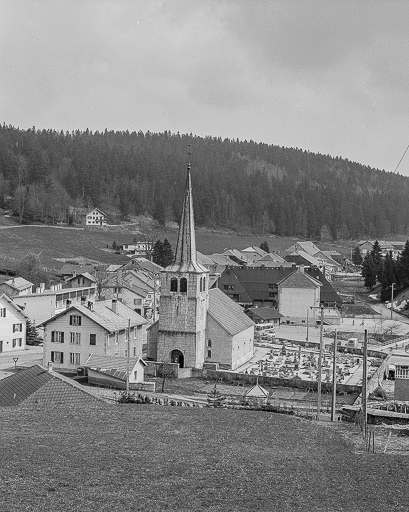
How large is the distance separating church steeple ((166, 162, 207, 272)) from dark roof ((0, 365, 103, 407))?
1804 centimetres

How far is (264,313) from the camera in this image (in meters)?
74.4

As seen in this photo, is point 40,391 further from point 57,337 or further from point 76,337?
point 57,337

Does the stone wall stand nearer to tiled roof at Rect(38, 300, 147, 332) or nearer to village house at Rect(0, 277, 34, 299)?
tiled roof at Rect(38, 300, 147, 332)

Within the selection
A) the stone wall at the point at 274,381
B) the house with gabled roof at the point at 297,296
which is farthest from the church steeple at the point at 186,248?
the house with gabled roof at the point at 297,296

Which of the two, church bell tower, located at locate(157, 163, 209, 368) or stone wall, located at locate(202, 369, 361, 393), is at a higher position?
church bell tower, located at locate(157, 163, 209, 368)

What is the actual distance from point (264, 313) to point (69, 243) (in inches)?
2149

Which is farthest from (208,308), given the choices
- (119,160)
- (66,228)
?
(119,160)

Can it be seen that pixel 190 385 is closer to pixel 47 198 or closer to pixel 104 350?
pixel 104 350

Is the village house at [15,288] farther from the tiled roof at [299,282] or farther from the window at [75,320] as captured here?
the tiled roof at [299,282]

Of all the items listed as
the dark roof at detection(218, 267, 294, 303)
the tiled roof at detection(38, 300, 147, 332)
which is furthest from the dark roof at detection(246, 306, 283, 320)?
the tiled roof at detection(38, 300, 147, 332)

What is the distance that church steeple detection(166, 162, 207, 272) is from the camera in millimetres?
47250

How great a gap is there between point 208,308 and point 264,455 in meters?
28.8

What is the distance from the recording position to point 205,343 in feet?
158

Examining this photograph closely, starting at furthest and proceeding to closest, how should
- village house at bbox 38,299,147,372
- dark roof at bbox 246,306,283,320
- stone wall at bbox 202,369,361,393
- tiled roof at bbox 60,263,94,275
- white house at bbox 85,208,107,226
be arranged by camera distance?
white house at bbox 85,208,107,226
tiled roof at bbox 60,263,94,275
dark roof at bbox 246,306,283,320
village house at bbox 38,299,147,372
stone wall at bbox 202,369,361,393
